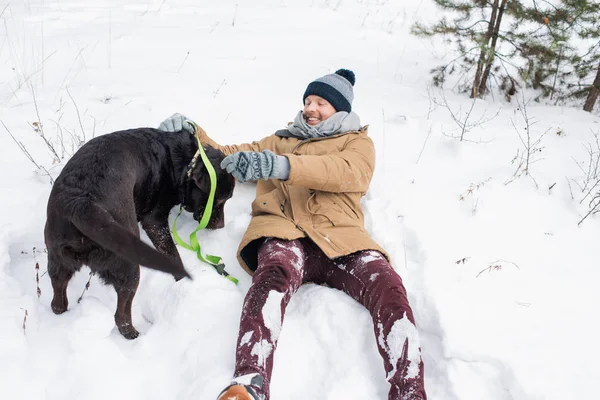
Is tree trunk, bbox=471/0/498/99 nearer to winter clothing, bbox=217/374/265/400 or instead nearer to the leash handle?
the leash handle

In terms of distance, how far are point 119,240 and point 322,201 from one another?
1272 millimetres

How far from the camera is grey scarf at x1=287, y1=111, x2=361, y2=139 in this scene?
2789 mm

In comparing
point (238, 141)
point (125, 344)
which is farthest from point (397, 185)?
point (125, 344)

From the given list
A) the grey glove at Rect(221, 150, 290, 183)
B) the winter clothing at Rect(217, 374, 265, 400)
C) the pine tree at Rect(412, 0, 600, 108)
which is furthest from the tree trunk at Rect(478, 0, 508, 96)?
the winter clothing at Rect(217, 374, 265, 400)

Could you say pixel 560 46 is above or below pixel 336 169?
above

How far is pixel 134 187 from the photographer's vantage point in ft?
7.50

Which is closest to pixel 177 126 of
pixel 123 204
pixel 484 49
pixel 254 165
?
pixel 254 165

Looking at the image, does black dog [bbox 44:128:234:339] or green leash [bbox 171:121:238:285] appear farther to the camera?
green leash [bbox 171:121:238:285]

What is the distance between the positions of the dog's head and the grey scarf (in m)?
0.59

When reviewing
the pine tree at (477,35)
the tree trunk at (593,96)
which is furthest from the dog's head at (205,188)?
the tree trunk at (593,96)

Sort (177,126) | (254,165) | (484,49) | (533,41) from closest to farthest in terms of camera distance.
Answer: (254,165) < (177,126) < (484,49) < (533,41)

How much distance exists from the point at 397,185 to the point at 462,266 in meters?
0.94

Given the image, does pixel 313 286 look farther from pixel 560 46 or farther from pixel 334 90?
pixel 560 46

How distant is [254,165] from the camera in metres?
2.27
